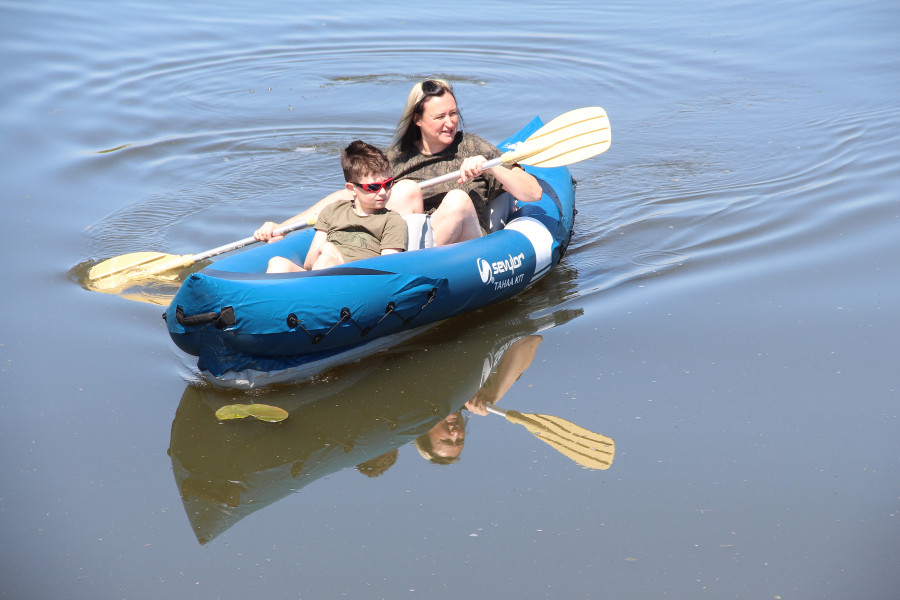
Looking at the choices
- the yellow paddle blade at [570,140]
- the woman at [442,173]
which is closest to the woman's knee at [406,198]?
the woman at [442,173]

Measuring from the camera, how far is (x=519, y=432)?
3.39 m

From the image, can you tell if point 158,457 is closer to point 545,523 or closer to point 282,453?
A: point 282,453

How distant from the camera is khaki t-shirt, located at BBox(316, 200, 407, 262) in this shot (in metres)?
3.90

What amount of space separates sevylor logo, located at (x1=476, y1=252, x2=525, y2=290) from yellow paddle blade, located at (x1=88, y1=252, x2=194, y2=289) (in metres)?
1.56

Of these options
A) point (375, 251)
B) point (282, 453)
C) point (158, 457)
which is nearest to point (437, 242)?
point (375, 251)

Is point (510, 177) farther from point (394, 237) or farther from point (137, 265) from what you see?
point (137, 265)

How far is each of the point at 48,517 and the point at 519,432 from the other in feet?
5.47

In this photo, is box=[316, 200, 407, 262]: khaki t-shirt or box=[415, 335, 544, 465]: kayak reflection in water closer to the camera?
box=[415, 335, 544, 465]: kayak reflection in water

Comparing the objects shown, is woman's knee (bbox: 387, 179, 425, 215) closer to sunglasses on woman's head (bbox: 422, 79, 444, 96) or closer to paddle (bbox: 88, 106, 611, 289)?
sunglasses on woman's head (bbox: 422, 79, 444, 96)

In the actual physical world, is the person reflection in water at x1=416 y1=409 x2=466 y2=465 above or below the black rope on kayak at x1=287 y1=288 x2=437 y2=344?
below

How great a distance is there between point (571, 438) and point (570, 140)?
75.7 inches

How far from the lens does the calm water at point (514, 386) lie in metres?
2.74

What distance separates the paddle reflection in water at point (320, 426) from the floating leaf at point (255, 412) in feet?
0.09

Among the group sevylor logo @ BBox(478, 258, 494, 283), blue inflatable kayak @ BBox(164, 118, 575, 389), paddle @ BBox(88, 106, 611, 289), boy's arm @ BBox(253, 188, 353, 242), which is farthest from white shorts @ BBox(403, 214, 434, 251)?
paddle @ BBox(88, 106, 611, 289)
